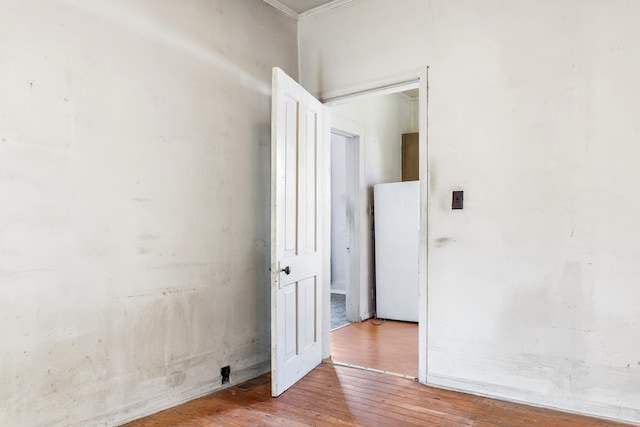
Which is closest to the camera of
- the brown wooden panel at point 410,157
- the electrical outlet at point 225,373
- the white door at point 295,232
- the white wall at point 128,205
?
the white wall at point 128,205

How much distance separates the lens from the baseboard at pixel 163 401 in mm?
2357

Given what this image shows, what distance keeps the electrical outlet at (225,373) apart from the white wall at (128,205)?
4 cm

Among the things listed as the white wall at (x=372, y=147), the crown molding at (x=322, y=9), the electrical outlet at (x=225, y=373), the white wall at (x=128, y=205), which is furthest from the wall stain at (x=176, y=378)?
the crown molding at (x=322, y=9)

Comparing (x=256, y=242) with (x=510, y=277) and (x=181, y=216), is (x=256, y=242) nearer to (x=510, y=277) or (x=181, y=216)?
(x=181, y=216)

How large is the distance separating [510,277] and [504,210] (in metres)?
0.44

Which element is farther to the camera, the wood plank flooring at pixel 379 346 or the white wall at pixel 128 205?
the wood plank flooring at pixel 379 346

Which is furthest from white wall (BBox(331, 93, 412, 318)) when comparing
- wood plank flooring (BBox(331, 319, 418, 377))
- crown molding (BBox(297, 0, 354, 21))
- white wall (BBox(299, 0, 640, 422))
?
white wall (BBox(299, 0, 640, 422))

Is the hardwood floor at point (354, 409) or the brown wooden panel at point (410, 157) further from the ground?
the brown wooden panel at point (410, 157)

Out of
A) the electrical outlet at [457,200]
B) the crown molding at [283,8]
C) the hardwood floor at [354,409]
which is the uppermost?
the crown molding at [283,8]

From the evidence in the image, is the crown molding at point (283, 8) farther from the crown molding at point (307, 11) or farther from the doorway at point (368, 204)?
the doorway at point (368, 204)

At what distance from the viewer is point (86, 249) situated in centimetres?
227

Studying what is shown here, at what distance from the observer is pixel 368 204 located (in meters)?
5.28

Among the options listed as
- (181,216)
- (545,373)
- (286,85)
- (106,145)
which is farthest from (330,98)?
(545,373)

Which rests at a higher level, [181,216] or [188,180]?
[188,180]
